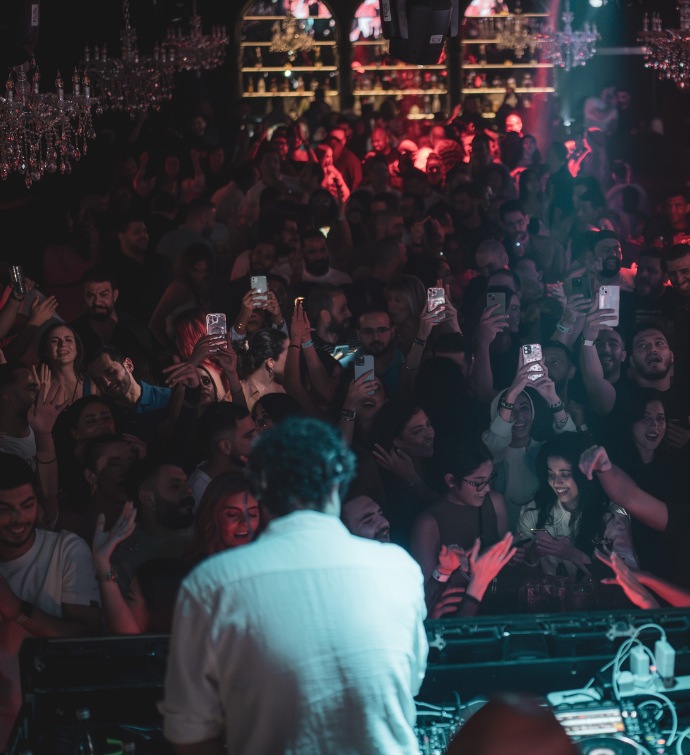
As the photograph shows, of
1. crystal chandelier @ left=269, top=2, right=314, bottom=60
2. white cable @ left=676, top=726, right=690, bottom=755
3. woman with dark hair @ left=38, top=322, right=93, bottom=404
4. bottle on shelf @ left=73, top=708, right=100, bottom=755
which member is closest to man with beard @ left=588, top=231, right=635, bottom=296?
woman with dark hair @ left=38, top=322, right=93, bottom=404

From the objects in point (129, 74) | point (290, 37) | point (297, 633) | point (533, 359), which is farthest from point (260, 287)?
point (290, 37)

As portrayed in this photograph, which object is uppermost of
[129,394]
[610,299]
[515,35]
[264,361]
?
[515,35]

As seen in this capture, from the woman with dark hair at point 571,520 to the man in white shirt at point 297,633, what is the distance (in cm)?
223

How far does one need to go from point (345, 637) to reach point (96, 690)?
1.24m

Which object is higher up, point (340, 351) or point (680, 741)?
point (340, 351)

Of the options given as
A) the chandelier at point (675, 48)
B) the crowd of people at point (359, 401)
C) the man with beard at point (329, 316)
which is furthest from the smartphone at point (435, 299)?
the chandelier at point (675, 48)

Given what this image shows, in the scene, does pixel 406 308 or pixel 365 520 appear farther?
pixel 406 308

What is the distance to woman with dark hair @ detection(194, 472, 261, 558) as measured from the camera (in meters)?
3.61

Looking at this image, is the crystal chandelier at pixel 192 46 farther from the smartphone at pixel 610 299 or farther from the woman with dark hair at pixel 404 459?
the woman with dark hair at pixel 404 459

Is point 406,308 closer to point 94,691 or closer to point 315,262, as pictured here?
point 315,262

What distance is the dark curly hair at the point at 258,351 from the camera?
4.72 metres

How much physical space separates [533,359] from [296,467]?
106 inches

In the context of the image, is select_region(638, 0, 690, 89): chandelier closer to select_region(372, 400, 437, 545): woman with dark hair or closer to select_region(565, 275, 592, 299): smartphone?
select_region(565, 275, 592, 299): smartphone

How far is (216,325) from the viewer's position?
14.7ft
